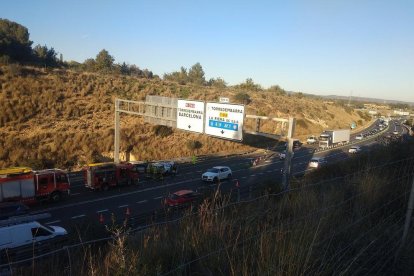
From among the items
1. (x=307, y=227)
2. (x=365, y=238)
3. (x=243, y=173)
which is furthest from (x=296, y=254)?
(x=243, y=173)

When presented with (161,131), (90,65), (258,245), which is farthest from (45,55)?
(258,245)

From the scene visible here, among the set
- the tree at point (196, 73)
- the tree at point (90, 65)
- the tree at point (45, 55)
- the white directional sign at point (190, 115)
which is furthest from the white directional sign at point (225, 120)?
the tree at point (196, 73)

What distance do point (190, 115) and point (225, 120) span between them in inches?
131

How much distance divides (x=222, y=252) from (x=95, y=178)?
22.8m

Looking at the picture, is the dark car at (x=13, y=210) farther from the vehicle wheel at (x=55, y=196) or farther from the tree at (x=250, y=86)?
the tree at (x=250, y=86)

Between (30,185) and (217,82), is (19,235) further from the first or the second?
(217,82)

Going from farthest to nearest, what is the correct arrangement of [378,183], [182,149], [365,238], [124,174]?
[182,149], [124,174], [378,183], [365,238]

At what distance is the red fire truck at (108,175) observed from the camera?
82.2ft

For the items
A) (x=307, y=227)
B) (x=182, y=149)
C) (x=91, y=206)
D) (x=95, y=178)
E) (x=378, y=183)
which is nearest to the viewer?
(x=307, y=227)

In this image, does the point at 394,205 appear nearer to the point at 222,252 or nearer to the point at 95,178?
the point at 222,252

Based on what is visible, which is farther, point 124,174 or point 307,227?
point 124,174

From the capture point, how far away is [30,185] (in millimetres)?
20922

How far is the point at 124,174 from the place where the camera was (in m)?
26.8

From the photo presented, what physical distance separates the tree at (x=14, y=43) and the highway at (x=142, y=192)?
29249mm
